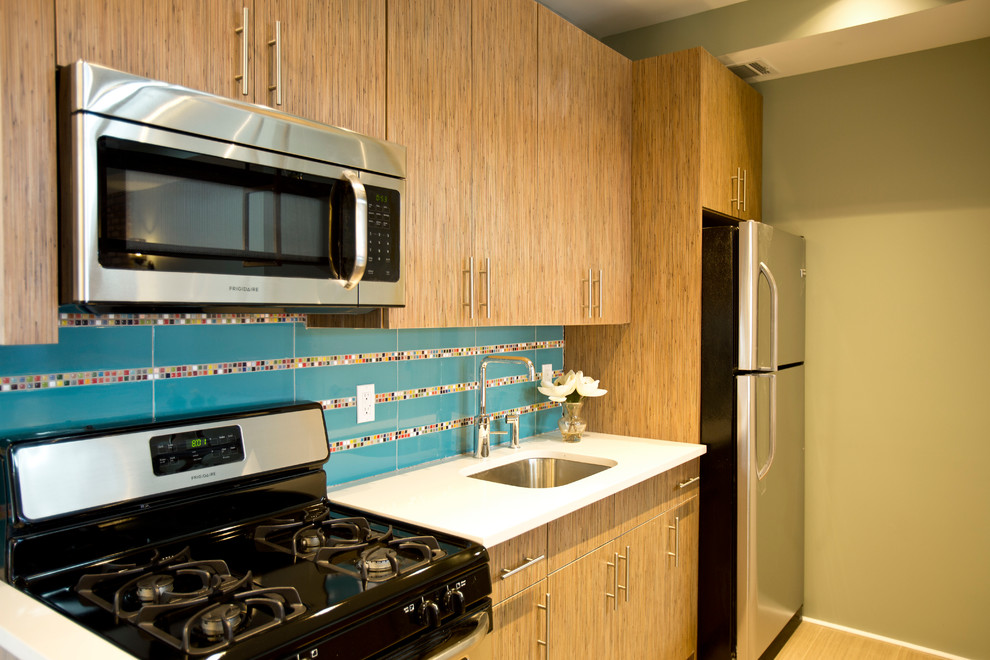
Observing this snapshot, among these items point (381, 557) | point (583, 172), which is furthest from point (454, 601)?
point (583, 172)

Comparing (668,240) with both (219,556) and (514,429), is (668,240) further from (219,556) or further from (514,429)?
(219,556)

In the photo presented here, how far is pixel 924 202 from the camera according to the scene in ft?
9.43

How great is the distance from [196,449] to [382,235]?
2.12 feet

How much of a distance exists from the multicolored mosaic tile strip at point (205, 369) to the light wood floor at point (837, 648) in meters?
1.89

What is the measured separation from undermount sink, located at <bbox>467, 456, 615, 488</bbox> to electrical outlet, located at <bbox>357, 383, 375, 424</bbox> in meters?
0.53

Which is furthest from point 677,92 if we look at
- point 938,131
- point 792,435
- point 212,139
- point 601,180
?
point 212,139

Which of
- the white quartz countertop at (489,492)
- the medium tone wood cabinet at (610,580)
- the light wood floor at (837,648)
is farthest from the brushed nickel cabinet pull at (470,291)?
the light wood floor at (837,648)

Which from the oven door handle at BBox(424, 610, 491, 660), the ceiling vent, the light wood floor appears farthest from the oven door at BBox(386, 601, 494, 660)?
→ the ceiling vent

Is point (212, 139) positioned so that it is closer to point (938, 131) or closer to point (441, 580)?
point (441, 580)

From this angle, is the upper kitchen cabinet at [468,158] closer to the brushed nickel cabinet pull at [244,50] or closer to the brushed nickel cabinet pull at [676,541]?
the brushed nickel cabinet pull at [244,50]

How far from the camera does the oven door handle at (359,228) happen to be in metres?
1.47

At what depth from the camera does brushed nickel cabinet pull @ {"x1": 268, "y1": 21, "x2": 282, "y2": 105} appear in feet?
4.63

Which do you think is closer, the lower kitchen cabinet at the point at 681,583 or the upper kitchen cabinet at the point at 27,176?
the upper kitchen cabinet at the point at 27,176

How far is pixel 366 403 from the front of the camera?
6.57ft
